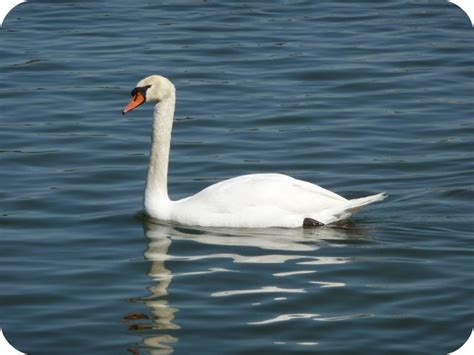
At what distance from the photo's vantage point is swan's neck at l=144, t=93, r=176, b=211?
1223cm

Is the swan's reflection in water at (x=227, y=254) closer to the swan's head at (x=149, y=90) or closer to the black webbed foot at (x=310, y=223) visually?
the black webbed foot at (x=310, y=223)

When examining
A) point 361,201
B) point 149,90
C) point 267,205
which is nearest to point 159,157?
point 149,90

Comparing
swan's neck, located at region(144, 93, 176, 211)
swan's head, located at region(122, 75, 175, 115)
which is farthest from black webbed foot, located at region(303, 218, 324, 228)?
swan's head, located at region(122, 75, 175, 115)

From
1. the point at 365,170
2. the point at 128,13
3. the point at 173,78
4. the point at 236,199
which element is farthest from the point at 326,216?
the point at 128,13

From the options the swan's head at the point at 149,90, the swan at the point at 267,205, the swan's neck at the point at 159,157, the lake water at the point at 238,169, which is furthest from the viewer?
the swan's neck at the point at 159,157

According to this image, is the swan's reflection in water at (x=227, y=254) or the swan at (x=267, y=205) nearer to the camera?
the swan's reflection in water at (x=227, y=254)

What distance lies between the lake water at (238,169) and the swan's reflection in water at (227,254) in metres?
0.03

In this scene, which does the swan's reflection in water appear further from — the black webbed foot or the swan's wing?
the swan's wing

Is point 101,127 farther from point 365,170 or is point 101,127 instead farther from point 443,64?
point 443,64

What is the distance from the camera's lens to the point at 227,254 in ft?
36.8

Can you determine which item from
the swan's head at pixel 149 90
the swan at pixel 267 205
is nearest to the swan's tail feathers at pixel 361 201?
the swan at pixel 267 205

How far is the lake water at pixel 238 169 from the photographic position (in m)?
9.80

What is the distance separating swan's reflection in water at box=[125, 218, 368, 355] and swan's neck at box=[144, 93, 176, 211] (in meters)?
0.21

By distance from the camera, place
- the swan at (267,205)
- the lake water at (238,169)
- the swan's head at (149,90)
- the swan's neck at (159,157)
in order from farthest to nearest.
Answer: the swan's neck at (159,157)
the swan's head at (149,90)
the swan at (267,205)
the lake water at (238,169)
